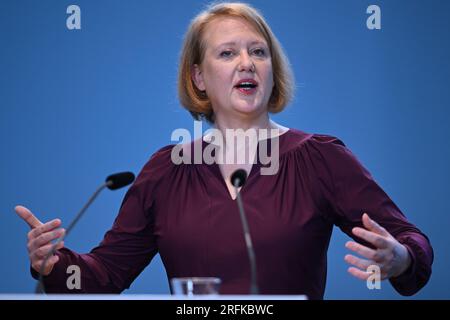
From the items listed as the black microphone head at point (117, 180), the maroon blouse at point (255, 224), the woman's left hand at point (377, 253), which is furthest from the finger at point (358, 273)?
the black microphone head at point (117, 180)

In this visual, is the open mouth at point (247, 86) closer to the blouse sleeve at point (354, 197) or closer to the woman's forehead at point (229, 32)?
the woman's forehead at point (229, 32)

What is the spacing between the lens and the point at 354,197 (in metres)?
1.85

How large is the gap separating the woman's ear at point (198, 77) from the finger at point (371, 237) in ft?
2.82

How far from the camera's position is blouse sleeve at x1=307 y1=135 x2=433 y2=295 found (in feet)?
5.80

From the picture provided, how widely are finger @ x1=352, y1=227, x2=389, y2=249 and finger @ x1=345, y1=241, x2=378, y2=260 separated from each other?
2 cm

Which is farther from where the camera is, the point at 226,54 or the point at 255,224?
the point at 226,54

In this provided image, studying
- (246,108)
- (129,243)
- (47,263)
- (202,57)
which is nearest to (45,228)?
(47,263)

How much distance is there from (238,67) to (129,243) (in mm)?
578

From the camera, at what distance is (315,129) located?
8.15 feet

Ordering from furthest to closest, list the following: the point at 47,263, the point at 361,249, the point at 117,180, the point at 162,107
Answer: the point at 162,107, the point at 47,263, the point at 117,180, the point at 361,249

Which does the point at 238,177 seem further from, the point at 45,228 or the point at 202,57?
the point at 202,57

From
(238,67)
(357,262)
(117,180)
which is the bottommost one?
(357,262)

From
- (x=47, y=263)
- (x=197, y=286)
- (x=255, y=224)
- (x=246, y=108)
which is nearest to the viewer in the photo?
(x=197, y=286)

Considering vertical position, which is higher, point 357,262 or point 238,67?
point 238,67
